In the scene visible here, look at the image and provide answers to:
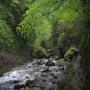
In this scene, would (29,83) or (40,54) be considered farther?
(40,54)

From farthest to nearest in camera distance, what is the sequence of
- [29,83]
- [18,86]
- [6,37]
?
[6,37] < [29,83] < [18,86]

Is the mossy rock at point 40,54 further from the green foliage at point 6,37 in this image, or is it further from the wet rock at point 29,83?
the wet rock at point 29,83

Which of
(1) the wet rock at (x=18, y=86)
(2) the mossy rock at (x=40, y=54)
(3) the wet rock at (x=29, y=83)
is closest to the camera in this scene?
(1) the wet rock at (x=18, y=86)

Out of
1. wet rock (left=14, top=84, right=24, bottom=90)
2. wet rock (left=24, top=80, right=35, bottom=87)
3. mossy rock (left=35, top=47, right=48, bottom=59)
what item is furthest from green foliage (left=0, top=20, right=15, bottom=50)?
wet rock (left=14, top=84, right=24, bottom=90)

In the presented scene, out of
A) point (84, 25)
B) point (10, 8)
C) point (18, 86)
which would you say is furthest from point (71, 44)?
point (84, 25)

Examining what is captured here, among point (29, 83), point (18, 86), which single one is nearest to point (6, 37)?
point (29, 83)

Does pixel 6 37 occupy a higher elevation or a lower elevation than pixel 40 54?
higher

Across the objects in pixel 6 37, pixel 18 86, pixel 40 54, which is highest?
pixel 6 37

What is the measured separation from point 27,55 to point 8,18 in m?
4.99

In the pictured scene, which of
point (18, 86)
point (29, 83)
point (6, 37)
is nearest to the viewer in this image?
point (18, 86)

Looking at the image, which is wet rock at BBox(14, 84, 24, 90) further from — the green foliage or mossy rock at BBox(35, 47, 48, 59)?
mossy rock at BBox(35, 47, 48, 59)

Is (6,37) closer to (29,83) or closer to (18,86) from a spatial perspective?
(29,83)

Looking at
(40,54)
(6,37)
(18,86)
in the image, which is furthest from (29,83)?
(40,54)

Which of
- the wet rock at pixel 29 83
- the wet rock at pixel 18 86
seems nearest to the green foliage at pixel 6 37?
the wet rock at pixel 29 83
